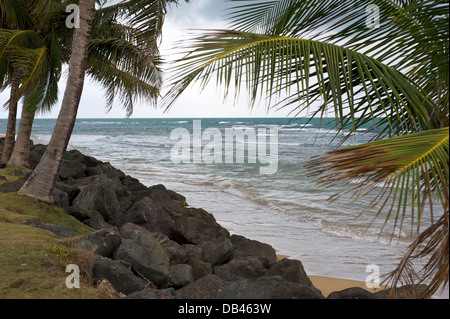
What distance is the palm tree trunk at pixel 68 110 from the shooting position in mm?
6848

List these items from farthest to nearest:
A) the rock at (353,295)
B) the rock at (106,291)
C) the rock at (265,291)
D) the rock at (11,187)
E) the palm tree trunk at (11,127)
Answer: the palm tree trunk at (11,127)
the rock at (11,187)
the rock at (353,295)
the rock at (106,291)
the rock at (265,291)

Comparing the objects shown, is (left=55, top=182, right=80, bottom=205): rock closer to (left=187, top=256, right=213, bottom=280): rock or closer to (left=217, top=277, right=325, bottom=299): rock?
(left=187, top=256, right=213, bottom=280): rock

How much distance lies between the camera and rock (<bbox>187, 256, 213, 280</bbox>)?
15.8ft

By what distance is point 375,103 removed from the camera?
3508 millimetres

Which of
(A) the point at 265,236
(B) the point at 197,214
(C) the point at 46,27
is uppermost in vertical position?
(C) the point at 46,27

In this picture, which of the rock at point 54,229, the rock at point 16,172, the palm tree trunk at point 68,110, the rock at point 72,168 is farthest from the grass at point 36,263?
the rock at point 72,168

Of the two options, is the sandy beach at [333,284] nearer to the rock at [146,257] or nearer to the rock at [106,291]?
the rock at [146,257]

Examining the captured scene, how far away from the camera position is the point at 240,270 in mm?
4961

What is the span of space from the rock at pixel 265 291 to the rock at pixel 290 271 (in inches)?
80.1

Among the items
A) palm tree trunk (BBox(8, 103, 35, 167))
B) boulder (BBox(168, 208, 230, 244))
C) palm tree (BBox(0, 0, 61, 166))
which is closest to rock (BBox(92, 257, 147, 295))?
boulder (BBox(168, 208, 230, 244))
